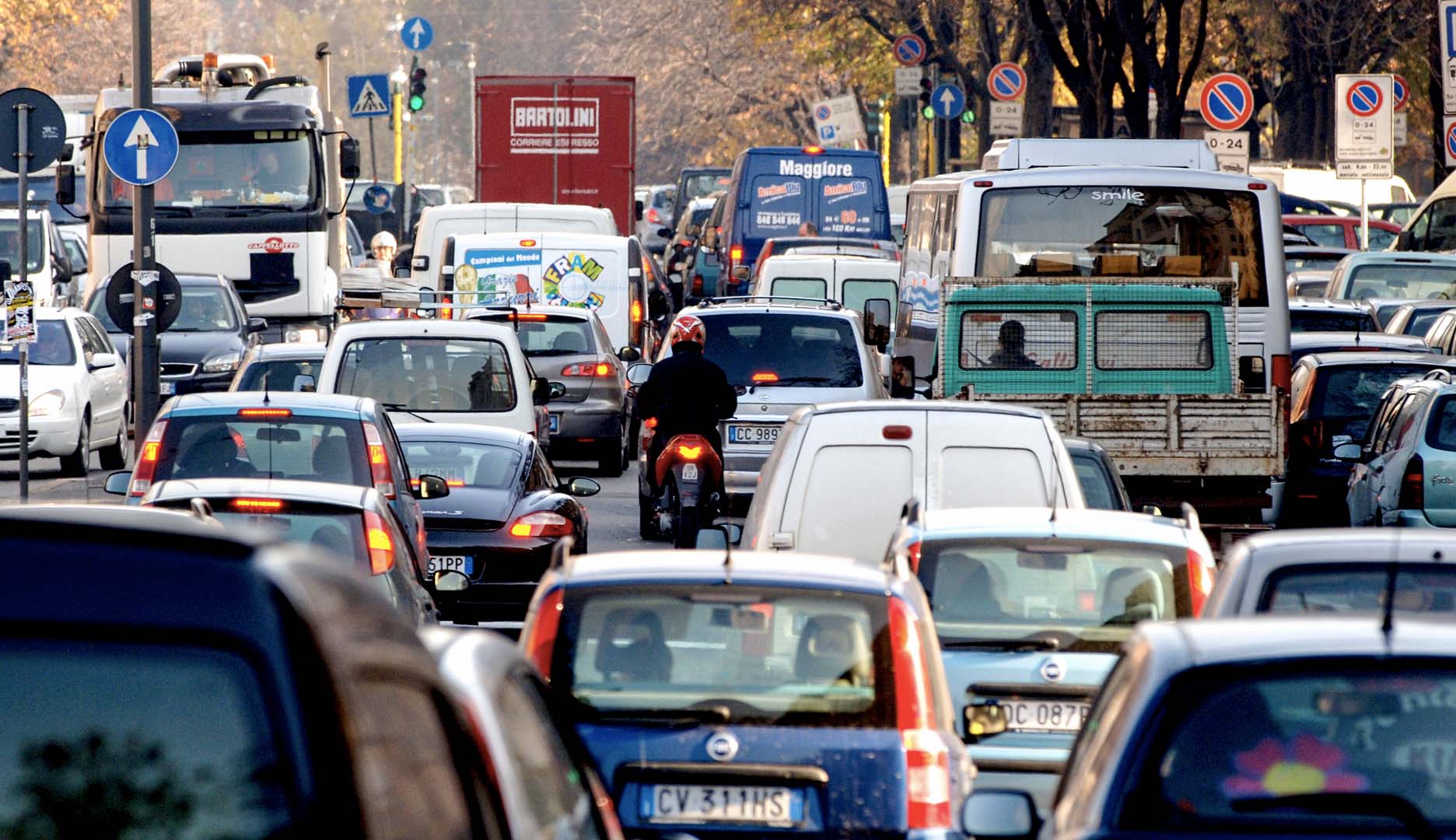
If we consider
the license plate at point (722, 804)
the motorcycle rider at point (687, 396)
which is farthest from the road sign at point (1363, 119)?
the license plate at point (722, 804)

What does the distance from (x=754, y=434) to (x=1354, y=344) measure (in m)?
5.46

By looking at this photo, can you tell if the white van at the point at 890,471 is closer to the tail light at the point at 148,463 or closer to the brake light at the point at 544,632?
the tail light at the point at 148,463

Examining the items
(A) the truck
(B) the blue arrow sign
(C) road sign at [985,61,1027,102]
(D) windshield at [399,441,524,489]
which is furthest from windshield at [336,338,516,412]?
(C) road sign at [985,61,1027,102]

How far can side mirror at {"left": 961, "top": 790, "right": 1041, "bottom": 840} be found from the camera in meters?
5.10

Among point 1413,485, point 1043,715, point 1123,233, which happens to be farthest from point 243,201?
point 1043,715

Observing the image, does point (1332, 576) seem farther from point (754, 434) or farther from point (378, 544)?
point (754, 434)

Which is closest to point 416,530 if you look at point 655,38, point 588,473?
point 588,473

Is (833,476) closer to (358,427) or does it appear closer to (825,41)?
(358,427)

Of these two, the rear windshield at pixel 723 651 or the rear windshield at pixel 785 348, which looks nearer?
the rear windshield at pixel 723 651

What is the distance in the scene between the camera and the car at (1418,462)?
16.2 meters

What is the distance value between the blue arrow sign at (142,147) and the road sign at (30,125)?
86 centimetres

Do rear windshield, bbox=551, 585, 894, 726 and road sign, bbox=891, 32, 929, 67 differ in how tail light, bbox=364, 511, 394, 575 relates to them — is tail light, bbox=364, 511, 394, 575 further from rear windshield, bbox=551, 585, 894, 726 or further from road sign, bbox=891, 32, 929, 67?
road sign, bbox=891, 32, 929, 67

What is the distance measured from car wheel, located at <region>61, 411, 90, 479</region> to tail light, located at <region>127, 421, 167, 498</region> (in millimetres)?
10652

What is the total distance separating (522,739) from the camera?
4133mm
